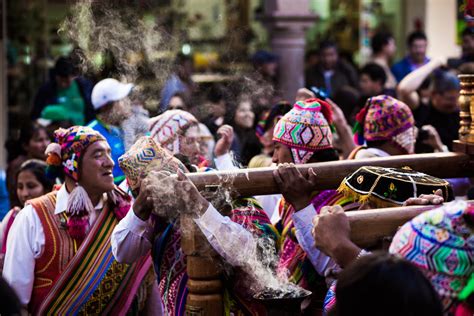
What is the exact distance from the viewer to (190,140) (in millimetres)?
5719

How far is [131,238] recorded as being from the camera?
14.2 ft

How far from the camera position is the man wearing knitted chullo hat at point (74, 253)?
4.75m

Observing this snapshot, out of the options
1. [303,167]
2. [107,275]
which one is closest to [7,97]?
[107,275]

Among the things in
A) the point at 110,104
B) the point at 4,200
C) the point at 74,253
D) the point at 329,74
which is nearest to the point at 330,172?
the point at 74,253

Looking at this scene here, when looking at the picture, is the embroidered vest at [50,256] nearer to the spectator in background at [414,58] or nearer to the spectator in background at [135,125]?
the spectator in background at [135,125]

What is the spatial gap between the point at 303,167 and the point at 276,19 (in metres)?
8.63

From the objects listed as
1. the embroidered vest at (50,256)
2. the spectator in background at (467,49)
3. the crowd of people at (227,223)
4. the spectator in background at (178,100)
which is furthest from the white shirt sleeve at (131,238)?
the spectator in background at (467,49)

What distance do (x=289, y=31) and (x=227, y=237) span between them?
896cm

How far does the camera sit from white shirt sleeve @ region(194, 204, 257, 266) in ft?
13.2

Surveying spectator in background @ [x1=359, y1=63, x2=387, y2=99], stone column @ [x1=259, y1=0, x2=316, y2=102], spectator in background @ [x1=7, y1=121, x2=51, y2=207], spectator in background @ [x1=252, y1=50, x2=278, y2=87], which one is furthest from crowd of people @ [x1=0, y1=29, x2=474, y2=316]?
stone column @ [x1=259, y1=0, x2=316, y2=102]

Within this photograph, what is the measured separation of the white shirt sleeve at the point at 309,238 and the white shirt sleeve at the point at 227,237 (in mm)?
246

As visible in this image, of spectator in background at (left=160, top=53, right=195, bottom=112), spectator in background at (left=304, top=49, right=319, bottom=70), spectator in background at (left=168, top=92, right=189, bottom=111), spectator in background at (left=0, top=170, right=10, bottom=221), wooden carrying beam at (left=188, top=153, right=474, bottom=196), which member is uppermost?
spectator in background at (left=304, top=49, right=319, bottom=70)

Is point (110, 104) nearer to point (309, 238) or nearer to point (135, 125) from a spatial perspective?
point (135, 125)

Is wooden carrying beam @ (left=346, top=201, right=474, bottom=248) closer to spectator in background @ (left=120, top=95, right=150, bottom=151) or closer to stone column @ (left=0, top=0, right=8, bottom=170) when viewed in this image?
spectator in background @ (left=120, top=95, right=150, bottom=151)
